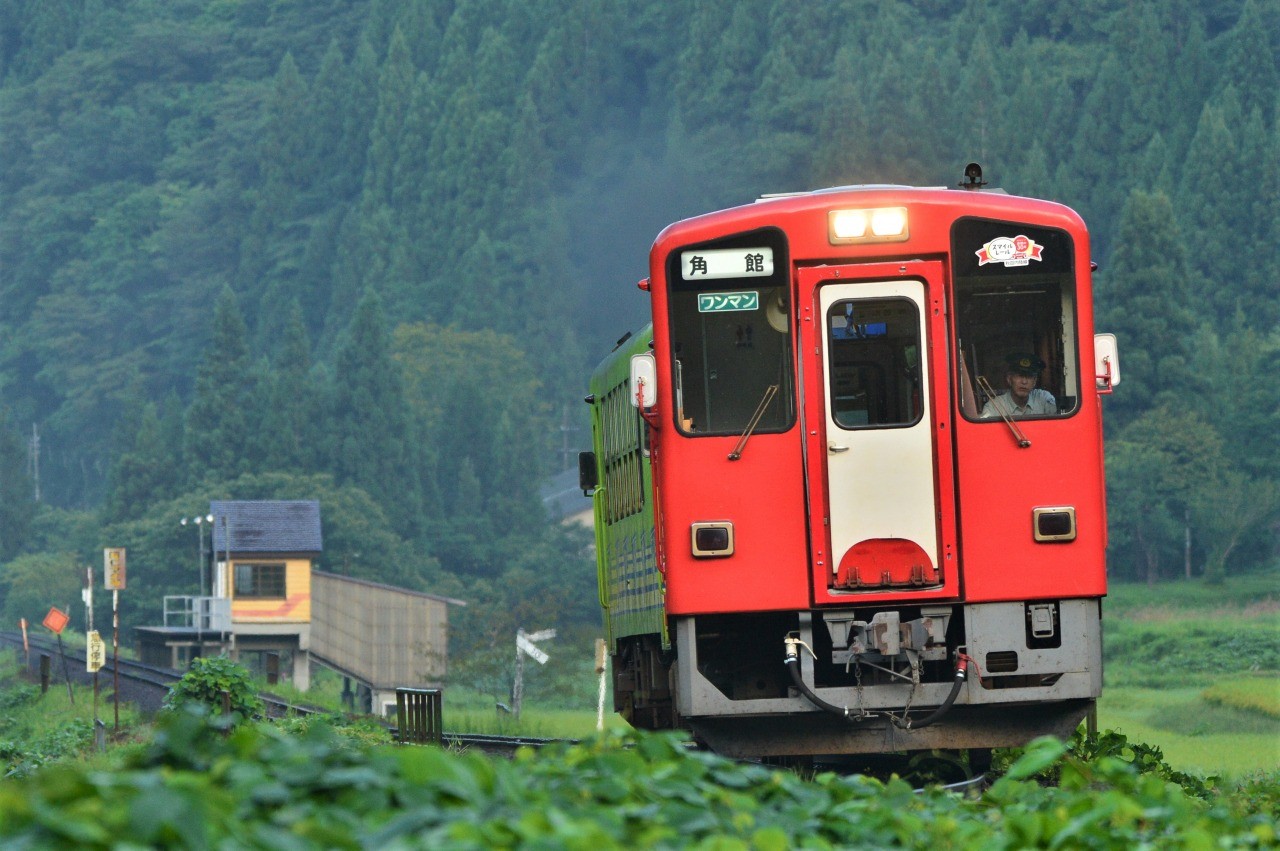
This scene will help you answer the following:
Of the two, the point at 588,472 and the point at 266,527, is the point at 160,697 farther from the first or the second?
the point at 266,527

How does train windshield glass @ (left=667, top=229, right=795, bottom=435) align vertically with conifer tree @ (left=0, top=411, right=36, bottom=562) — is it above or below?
below

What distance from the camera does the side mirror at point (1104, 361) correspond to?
1203cm

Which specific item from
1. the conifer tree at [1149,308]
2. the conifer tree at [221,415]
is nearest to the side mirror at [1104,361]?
the conifer tree at [1149,308]

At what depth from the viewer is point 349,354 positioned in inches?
3799

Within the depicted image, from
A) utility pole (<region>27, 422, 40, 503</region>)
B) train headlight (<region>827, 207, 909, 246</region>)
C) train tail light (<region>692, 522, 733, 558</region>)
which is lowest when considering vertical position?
train tail light (<region>692, 522, 733, 558</region>)

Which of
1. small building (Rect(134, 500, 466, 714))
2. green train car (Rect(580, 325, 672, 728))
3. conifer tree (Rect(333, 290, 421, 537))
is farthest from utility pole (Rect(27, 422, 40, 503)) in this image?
green train car (Rect(580, 325, 672, 728))

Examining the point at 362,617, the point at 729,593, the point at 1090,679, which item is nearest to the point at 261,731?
the point at 729,593

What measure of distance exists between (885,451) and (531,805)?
6128mm

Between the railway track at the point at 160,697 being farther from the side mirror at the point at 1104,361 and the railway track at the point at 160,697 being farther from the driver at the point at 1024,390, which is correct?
the side mirror at the point at 1104,361

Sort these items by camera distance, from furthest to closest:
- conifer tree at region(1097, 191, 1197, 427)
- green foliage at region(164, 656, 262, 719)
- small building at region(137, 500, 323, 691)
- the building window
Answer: conifer tree at region(1097, 191, 1197, 427) → the building window → small building at region(137, 500, 323, 691) → green foliage at region(164, 656, 262, 719)

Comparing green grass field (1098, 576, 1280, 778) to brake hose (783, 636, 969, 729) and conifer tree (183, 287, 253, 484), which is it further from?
conifer tree (183, 287, 253, 484)

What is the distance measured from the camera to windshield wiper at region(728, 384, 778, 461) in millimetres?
11914

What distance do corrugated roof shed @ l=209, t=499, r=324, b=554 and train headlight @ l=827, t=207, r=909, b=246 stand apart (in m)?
48.2

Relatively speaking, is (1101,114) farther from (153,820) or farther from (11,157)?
(153,820)
